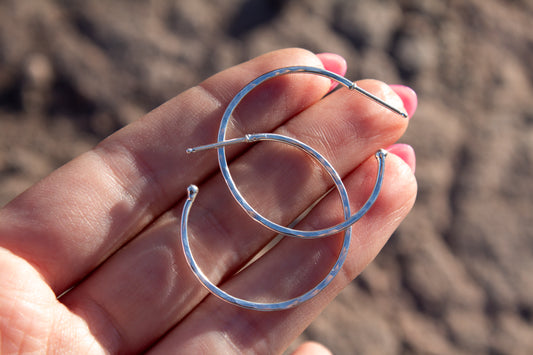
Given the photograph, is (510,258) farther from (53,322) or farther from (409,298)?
(53,322)

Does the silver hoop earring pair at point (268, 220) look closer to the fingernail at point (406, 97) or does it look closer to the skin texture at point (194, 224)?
the skin texture at point (194, 224)

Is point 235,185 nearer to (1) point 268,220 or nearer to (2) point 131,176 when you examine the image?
(1) point 268,220

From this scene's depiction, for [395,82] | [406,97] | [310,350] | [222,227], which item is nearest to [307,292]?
[310,350]

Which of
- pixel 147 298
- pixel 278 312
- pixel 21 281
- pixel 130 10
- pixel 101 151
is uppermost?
pixel 130 10

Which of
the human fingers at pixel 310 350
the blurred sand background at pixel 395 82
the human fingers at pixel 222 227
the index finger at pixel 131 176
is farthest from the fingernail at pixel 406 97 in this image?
the human fingers at pixel 310 350

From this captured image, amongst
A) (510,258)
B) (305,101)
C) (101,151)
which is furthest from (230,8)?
(510,258)

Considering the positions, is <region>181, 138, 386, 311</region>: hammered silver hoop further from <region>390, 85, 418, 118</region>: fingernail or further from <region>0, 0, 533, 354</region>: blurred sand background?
<region>0, 0, 533, 354</region>: blurred sand background

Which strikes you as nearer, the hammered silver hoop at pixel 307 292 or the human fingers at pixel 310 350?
the hammered silver hoop at pixel 307 292
